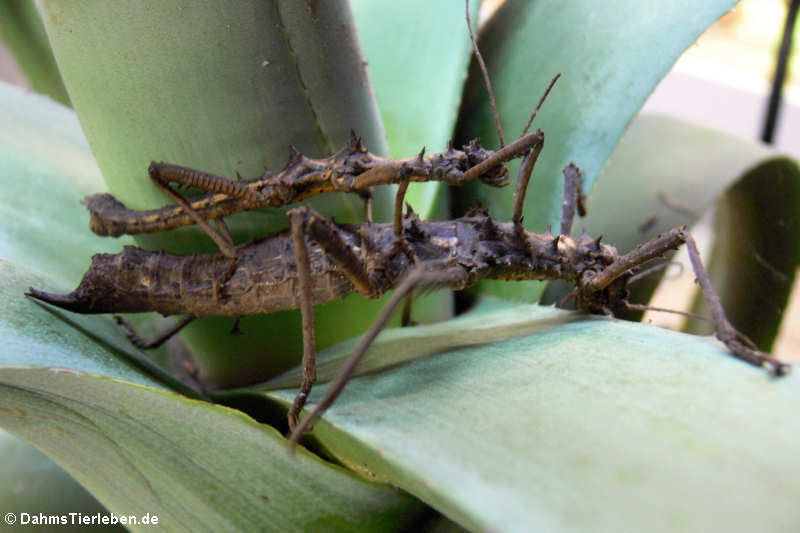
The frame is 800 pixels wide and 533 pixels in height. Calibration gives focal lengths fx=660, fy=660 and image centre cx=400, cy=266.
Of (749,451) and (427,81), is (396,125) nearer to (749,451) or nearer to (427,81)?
(427,81)

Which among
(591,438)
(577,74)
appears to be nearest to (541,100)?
(577,74)

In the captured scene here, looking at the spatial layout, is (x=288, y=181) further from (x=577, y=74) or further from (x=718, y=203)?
(x=718, y=203)

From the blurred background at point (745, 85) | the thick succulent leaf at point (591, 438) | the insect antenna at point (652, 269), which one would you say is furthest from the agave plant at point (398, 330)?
the blurred background at point (745, 85)

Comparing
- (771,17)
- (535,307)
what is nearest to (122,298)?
(535,307)

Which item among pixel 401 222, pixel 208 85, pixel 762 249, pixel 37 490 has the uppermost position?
pixel 208 85

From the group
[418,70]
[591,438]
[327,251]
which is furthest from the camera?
[418,70]

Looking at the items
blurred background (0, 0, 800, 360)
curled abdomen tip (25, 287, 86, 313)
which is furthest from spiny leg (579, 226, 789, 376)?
blurred background (0, 0, 800, 360)

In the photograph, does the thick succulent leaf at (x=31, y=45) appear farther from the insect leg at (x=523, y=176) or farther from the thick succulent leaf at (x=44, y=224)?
the insect leg at (x=523, y=176)
